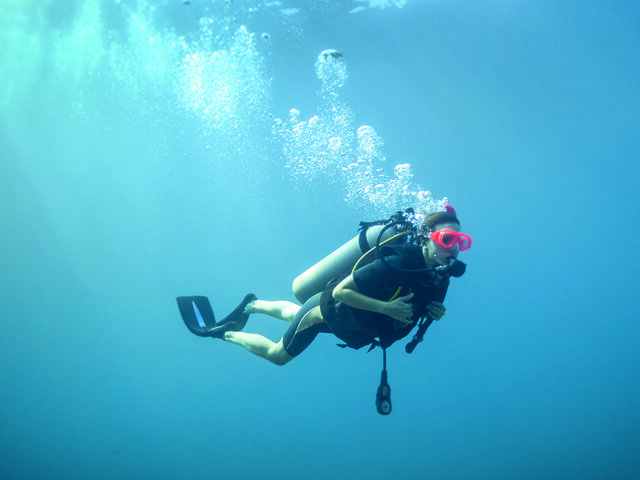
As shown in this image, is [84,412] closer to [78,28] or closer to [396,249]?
[78,28]

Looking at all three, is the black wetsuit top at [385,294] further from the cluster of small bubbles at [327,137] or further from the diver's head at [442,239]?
the cluster of small bubbles at [327,137]

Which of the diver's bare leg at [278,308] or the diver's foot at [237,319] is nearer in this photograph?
the diver's bare leg at [278,308]

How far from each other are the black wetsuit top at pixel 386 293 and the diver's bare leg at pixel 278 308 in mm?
1194

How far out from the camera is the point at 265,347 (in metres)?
4.16

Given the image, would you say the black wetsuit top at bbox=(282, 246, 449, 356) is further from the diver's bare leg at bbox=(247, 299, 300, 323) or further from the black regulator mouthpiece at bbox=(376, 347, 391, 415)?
the diver's bare leg at bbox=(247, 299, 300, 323)

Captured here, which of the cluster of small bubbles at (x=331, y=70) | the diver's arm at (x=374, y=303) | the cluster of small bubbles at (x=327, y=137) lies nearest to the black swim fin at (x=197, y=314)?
the diver's arm at (x=374, y=303)

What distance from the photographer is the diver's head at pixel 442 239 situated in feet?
9.10

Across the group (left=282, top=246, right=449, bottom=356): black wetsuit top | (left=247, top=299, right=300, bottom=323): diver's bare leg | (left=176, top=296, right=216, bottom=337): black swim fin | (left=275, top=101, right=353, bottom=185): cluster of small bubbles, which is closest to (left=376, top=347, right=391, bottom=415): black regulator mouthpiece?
(left=282, top=246, right=449, bottom=356): black wetsuit top

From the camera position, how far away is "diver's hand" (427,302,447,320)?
277cm

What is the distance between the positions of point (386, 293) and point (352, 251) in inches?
29.9

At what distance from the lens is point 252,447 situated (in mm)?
31312

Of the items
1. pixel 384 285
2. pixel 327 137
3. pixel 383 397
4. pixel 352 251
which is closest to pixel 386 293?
pixel 384 285

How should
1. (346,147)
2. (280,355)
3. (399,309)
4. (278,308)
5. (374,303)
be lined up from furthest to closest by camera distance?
1. (346,147)
2. (278,308)
3. (280,355)
4. (374,303)
5. (399,309)

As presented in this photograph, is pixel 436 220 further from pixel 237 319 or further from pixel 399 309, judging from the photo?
pixel 237 319
